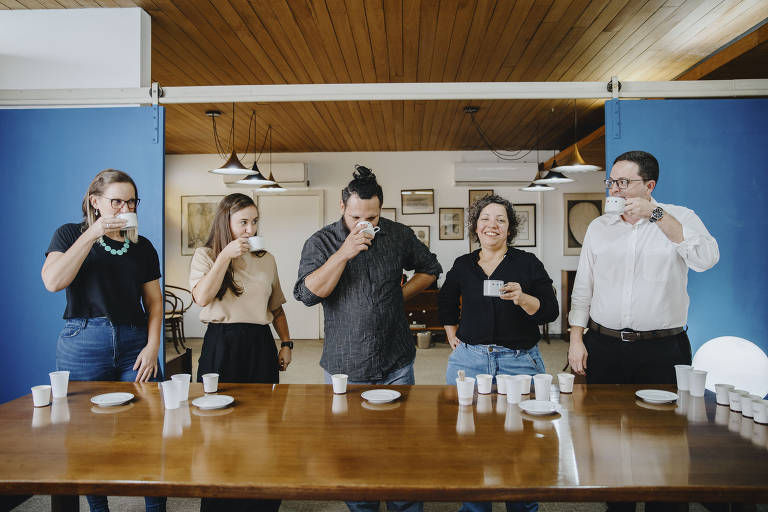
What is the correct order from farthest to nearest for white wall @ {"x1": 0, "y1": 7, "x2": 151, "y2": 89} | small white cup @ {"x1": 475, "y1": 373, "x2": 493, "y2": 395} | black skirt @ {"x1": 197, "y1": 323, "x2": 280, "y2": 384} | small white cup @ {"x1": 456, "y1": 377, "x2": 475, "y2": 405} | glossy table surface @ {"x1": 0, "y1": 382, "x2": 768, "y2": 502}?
white wall @ {"x1": 0, "y1": 7, "x2": 151, "y2": 89} → black skirt @ {"x1": 197, "y1": 323, "x2": 280, "y2": 384} → small white cup @ {"x1": 475, "y1": 373, "x2": 493, "y2": 395} → small white cup @ {"x1": 456, "y1": 377, "x2": 475, "y2": 405} → glossy table surface @ {"x1": 0, "y1": 382, "x2": 768, "y2": 502}

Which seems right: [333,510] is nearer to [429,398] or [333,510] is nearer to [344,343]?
[344,343]

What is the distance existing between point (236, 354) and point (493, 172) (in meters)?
6.23

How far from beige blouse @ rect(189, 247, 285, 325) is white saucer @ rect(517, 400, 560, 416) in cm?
130

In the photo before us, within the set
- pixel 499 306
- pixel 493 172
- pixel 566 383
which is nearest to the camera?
pixel 566 383

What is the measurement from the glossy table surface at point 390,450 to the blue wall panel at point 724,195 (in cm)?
137

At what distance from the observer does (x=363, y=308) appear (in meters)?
2.10

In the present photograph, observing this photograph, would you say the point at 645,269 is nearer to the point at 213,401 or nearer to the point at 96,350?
the point at 213,401

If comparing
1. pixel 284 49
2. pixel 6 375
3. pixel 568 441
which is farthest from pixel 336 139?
pixel 568 441

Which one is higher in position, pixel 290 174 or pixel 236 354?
pixel 290 174

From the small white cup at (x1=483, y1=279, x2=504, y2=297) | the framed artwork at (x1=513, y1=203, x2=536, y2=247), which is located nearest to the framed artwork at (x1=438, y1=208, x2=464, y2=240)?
the framed artwork at (x1=513, y1=203, x2=536, y2=247)

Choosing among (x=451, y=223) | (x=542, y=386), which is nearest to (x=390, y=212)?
(x=451, y=223)

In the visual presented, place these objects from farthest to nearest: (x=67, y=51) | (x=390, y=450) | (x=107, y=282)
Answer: (x=67, y=51) → (x=107, y=282) → (x=390, y=450)

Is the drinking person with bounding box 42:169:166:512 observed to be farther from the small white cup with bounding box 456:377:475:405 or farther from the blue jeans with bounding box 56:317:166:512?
the small white cup with bounding box 456:377:475:405

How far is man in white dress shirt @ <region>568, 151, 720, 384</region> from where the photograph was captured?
204 centimetres
